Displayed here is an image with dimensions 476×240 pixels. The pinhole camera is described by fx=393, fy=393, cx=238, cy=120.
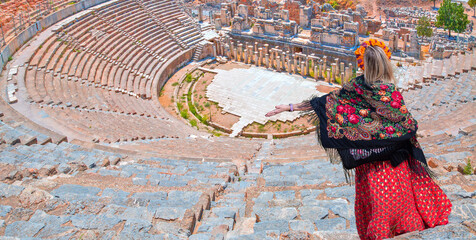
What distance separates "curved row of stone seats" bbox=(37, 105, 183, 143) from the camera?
13078 mm

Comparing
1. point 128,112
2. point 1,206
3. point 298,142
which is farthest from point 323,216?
point 128,112

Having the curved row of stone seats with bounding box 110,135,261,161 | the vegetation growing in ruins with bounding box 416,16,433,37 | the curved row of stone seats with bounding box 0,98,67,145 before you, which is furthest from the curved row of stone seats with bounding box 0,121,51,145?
the vegetation growing in ruins with bounding box 416,16,433,37

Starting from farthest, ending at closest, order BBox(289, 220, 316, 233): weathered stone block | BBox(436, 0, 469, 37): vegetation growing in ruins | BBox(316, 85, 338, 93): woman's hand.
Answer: BBox(436, 0, 469, 37): vegetation growing in ruins → BBox(316, 85, 338, 93): woman's hand → BBox(289, 220, 316, 233): weathered stone block

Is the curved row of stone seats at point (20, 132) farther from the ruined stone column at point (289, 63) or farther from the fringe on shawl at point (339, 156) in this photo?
the ruined stone column at point (289, 63)

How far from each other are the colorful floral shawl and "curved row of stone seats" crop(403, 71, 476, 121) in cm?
1013

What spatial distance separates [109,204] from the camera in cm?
646

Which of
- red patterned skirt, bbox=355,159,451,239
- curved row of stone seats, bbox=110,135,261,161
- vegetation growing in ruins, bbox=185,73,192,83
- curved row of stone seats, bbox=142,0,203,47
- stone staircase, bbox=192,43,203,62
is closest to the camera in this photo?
red patterned skirt, bbox=355,159,451,239

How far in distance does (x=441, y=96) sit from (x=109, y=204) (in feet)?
48.1

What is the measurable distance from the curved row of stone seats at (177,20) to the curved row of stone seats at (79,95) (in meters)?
9.71

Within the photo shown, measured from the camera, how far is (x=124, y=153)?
35.7 feet

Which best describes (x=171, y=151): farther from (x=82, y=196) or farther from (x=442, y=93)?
(x=442, y=93)

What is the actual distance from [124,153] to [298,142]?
6.85 metres

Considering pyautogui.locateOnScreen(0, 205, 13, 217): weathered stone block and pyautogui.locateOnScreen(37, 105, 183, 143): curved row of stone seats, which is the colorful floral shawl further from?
pyautogui.locateOnScreen(37, 105, 183, 143): curved row of stone seats

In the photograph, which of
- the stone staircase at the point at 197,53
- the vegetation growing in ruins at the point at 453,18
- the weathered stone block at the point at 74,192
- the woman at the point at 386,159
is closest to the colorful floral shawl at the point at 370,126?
the woman at the point at 386,159
